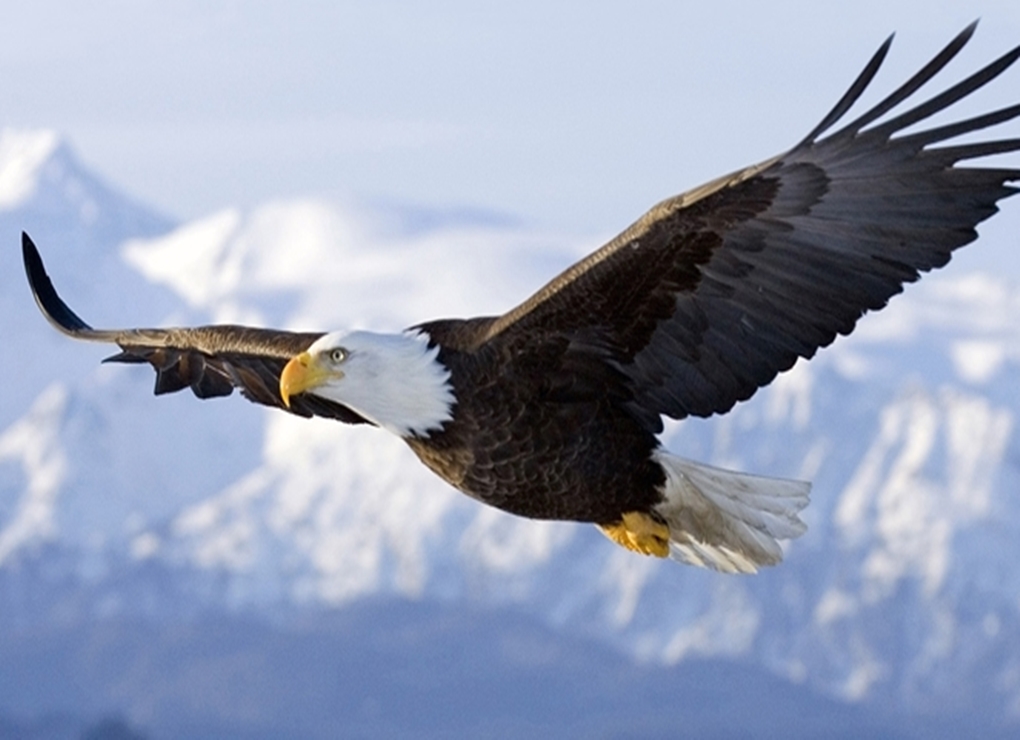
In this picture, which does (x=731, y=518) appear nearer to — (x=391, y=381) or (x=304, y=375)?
(x=391, y=381)

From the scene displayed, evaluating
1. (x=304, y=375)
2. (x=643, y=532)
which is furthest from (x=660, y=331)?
(x=304, y=375)

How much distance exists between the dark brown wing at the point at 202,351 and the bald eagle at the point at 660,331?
608 mm

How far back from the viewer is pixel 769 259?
7.26 m

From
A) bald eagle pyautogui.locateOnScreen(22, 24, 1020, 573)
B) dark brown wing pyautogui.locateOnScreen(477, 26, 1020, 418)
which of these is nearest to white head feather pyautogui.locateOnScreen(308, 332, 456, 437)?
bald eagle pyautogui.locateOnScreen(22, 24, 1020, 573)

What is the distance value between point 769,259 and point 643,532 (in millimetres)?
1090

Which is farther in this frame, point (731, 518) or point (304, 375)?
point (731, 518)

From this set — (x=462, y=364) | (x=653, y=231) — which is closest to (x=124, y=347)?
(x=462, y=364)

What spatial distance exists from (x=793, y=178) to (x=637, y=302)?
62 centimetres

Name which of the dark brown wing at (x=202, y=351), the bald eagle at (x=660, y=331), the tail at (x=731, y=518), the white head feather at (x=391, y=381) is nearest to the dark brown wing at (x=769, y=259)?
the bald eagle at (x=660, y=331)

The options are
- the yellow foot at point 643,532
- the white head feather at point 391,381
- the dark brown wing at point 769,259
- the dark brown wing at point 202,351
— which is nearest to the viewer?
the dark brown wing at point 769,259

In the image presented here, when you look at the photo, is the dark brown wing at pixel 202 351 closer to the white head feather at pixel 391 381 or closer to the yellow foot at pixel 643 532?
the white head feather at pixel 391 381

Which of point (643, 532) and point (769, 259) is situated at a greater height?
point (769, 259)

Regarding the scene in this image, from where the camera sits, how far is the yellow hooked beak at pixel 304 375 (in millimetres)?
7406

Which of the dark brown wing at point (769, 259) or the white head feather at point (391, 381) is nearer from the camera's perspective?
the dark brown wing at point (769, 259)
